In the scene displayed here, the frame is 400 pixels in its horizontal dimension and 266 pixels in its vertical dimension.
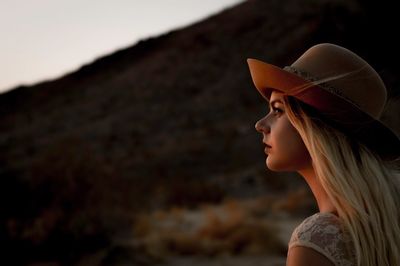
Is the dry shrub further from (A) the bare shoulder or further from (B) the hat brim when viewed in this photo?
(A) the bare shoulder

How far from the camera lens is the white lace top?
1.53m

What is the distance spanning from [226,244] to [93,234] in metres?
2.07

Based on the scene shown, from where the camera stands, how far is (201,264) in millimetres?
8805

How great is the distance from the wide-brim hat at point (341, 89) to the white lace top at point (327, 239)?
0.28 meters

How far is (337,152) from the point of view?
1671 mm

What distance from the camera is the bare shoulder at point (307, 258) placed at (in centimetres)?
152

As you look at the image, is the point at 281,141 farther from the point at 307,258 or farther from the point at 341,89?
the point at 307,258

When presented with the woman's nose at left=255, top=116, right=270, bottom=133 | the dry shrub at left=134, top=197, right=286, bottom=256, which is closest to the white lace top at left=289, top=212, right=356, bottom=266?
→ the woman's nose at left=255, top=116, right=270, bottom=133

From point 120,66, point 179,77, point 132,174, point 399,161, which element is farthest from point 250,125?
point 399,161

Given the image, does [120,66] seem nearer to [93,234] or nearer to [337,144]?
[93,234]

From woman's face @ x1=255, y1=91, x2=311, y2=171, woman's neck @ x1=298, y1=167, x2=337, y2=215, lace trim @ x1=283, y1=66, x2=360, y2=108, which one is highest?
lace trim @ x1=283, y1=66, x2=360, y2=108

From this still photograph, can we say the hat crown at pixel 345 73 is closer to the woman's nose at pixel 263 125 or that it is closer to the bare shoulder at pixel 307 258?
the woman's nose at pixel 263 125

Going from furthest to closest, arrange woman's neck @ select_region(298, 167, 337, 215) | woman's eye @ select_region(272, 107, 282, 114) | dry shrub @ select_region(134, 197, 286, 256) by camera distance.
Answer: dry shrub @ select_region(134, 197, 286, 256) → woman's eye @ select_region(272, 107, 282, 114) → woman's neck @ select_region(298, 167, 337, 215)

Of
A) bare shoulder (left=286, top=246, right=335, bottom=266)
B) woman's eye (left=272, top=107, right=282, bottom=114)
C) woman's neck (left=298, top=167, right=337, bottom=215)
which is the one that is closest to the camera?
bare shoulder (left=286, top=246, right=335, bottom=266)
